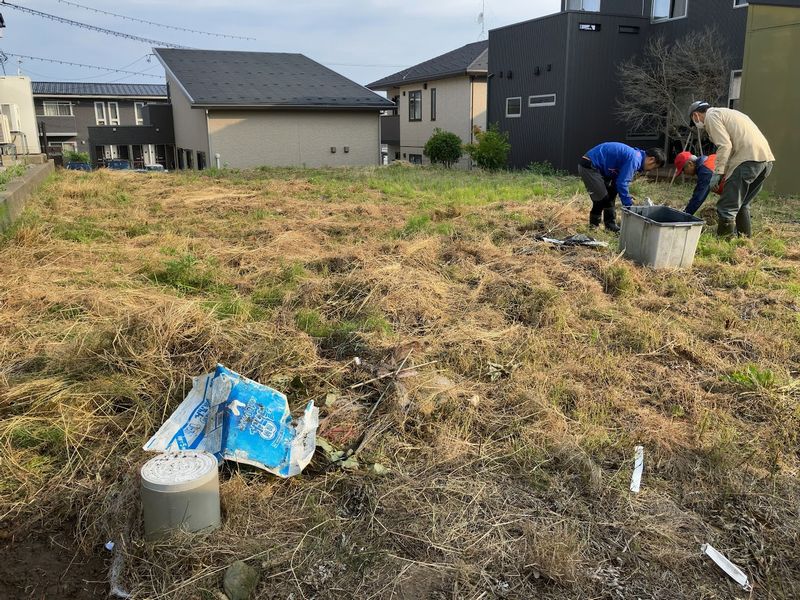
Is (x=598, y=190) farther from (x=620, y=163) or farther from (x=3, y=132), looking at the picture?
(x=3, y=132)

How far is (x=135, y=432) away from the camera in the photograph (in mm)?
2771

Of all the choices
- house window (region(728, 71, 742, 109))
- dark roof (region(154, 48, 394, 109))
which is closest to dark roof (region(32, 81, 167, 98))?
dark roof (region(154, 48, 394, 109))

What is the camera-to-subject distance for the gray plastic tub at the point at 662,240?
5.28 meters

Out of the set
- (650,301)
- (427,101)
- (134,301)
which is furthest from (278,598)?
(427,101)

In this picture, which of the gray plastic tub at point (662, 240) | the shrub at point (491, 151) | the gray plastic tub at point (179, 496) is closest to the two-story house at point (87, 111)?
the shrub at point (491, 151)

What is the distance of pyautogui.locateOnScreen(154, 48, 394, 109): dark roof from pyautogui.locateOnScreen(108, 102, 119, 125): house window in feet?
48.8

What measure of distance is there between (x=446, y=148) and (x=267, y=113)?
575cm

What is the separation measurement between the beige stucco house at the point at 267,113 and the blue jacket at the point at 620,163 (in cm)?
1427

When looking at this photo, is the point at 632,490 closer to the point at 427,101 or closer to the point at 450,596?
the point at 450,596

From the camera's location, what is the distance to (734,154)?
6.28 meters

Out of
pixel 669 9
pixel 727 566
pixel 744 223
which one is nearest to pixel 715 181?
pixel 744 223

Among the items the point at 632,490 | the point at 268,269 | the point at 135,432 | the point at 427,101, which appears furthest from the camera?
the point at 427,101

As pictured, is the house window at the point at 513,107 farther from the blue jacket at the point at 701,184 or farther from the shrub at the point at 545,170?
the blue jacket at the point at 701,184

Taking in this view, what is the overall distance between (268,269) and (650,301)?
10.4 ft
